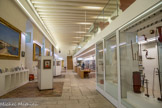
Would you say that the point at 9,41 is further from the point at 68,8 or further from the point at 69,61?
the point at 69,61

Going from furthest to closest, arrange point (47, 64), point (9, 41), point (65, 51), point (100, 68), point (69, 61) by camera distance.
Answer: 1. point (69, 61)
2. point (65, 51)
3. point (47, 64)
4. point (100, 68)
5. point (9, 41)

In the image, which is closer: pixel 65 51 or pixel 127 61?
pixel 127 61

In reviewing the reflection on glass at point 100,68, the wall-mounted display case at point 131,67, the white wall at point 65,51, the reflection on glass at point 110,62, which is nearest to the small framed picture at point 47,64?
the reflection on glass at point 100,68

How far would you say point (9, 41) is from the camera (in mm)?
5270

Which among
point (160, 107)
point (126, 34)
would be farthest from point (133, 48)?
point (160, 107)

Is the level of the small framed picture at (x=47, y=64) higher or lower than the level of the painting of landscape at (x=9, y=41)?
lower

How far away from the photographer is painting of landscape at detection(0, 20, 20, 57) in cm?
471

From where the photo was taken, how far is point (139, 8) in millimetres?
2459

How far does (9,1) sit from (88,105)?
5958 mm

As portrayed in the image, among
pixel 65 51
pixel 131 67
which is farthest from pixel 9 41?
pixel 65 51

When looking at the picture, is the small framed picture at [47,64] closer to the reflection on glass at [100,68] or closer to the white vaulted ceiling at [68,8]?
the reflection on glass at [100,68]

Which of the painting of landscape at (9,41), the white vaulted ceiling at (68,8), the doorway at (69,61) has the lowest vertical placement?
the doorway at (69,61)

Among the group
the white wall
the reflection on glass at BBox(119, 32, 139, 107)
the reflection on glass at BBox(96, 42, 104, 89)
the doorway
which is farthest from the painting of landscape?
the doorway

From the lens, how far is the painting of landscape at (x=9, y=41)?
471 cm
